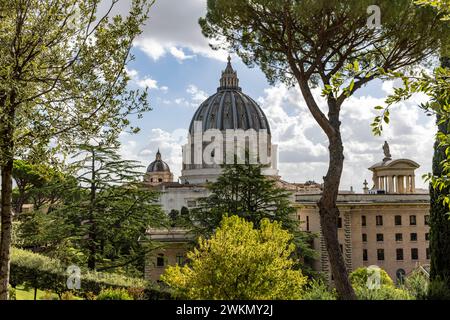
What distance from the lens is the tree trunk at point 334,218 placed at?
32.7 feet

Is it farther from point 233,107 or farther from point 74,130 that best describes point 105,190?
point 233,107

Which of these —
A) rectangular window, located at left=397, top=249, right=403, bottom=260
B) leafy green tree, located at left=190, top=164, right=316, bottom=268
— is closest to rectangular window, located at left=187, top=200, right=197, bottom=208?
Answer: rectangular window, located at left=397, top=249, right=403, bottom=260

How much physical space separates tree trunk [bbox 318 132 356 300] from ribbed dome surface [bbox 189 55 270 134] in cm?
6132

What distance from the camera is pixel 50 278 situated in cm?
1384

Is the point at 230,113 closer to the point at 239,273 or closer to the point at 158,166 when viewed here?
the point at 158,166

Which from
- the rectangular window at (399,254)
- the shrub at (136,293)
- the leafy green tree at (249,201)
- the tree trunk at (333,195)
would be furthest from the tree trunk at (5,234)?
the rectangular window at (399,254)

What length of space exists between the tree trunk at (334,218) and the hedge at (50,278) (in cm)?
600

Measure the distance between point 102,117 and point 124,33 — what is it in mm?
1527

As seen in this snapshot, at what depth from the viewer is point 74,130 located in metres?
8.06

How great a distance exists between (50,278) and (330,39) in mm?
10302

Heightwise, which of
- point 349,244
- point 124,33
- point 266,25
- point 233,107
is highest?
point 233,107

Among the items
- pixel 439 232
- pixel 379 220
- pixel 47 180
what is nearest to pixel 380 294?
pixel 439 232

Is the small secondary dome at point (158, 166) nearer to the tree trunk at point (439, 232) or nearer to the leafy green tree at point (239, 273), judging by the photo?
the tree trunk at point (439, 232)
